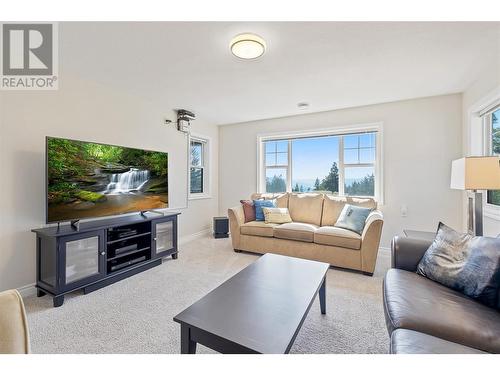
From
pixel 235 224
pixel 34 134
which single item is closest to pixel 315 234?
pixel 235 224

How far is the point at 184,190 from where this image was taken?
4.08 meters

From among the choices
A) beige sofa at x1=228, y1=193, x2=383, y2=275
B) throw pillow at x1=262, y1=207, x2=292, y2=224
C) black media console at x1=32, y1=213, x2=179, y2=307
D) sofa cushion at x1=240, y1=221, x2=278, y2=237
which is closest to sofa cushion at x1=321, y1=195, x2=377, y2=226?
beige sofa at x1=228, y1=193, x2=383, y2=275

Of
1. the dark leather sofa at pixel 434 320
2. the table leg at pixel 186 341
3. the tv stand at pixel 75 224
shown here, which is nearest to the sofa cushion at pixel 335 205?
the dark leather sofa at pixel 434 320

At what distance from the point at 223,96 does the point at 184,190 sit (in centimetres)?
179

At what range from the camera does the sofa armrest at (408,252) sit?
1803mm

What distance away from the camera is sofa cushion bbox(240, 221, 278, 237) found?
10.8 feet

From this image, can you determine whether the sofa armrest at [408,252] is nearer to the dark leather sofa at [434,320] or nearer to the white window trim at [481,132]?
the dark leather sofa at [434,320]

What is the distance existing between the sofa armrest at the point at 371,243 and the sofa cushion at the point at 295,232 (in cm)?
63

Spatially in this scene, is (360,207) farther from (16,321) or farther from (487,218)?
(16,321)

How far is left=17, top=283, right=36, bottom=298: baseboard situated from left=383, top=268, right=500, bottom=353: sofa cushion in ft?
10.2

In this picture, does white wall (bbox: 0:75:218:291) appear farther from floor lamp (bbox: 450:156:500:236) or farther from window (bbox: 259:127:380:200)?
floor lamp (bbox: 450:156:500:236)

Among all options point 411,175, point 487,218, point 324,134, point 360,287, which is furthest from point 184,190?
point 487,218

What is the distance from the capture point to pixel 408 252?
1834mm

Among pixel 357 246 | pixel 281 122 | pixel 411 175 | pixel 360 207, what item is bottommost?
pixel 357 246
